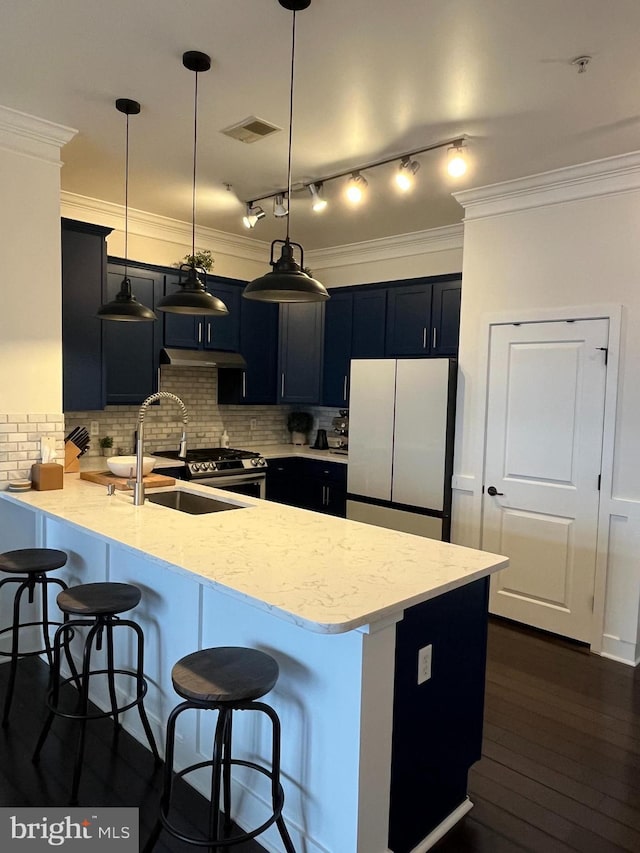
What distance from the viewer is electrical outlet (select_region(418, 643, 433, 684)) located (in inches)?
73.2

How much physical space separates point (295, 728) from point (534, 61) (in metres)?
2.64

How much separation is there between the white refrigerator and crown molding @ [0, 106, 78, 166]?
7.98 feet

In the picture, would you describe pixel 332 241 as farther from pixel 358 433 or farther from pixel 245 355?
pixel 358 433

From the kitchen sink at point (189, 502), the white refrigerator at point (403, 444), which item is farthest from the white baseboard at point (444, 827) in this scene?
the white refrigerator at point (403, 444)

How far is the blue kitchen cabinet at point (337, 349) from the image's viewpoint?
5.32 m

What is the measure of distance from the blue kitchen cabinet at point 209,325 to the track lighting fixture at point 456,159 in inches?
93.8

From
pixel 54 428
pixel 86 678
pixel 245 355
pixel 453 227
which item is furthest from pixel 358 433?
pixel 86 678

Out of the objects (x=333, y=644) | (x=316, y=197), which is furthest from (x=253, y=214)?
(x=333, y=644)

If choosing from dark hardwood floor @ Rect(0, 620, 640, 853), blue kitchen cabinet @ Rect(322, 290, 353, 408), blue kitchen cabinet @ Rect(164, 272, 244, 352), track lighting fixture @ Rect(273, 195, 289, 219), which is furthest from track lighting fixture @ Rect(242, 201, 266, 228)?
dark hardwood floor @ Rect(0, 620, 640, 853)

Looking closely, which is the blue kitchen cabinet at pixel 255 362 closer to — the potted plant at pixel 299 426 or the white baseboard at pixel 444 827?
the potted plant at pixel 299 426

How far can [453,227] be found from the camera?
4738 mm

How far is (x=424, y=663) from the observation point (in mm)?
1877

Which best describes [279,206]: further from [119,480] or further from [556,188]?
[119,480]
